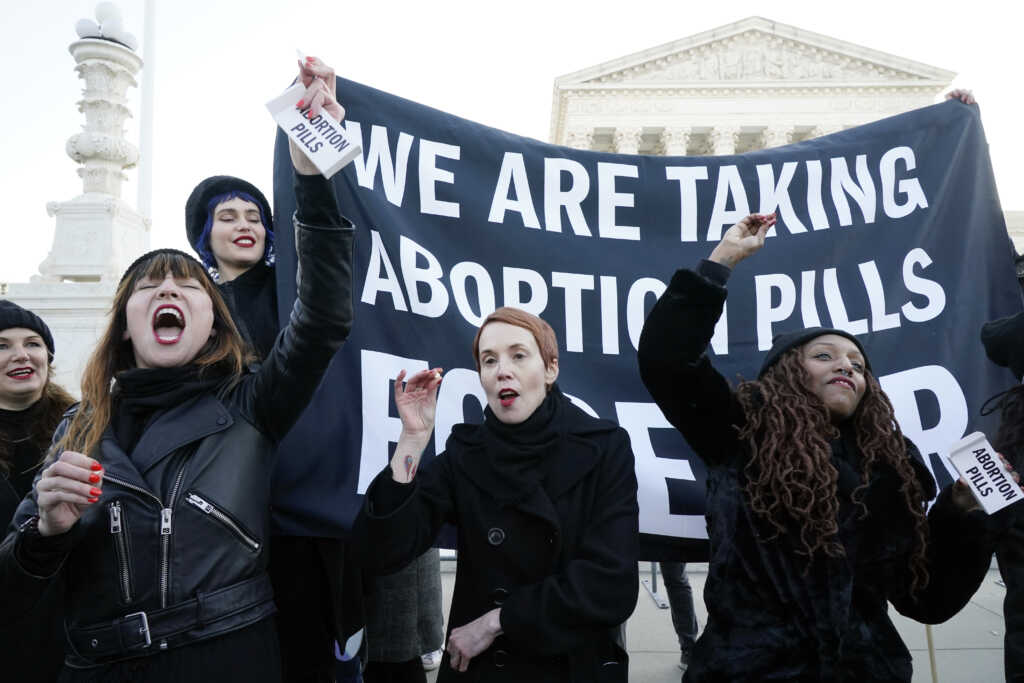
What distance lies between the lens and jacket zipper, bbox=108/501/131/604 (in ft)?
5.25

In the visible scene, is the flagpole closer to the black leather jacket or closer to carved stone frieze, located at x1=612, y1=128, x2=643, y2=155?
the black leather jacket

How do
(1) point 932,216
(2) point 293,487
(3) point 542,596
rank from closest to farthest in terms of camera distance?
(3) point 542,596 < (2) point 293,487 < (1) point 932,216

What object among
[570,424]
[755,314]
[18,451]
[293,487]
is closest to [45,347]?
[18,451]

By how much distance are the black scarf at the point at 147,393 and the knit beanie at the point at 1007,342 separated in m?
2.55

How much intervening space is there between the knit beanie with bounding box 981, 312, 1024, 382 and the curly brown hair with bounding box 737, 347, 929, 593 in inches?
25.9

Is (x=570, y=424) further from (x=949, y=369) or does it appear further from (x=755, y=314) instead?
(x=949, y=369)

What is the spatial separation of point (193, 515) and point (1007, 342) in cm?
260

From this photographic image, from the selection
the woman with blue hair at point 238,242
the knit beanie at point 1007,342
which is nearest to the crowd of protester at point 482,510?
the woman with blue hair at point 238,242

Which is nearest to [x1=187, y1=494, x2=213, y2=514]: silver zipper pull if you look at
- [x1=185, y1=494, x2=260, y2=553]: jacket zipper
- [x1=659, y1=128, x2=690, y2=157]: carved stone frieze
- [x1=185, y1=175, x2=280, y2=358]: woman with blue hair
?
[x1=185, y1=494, x2=260, y2=553]: jacket zipper

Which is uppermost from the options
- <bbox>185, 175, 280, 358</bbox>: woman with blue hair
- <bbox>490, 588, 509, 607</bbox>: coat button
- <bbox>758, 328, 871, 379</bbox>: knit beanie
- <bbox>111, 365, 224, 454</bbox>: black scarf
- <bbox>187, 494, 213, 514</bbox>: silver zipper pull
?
<bbox>185, 175, 280, 358</bbox>: woman with blue hair

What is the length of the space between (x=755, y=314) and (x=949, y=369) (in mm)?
733

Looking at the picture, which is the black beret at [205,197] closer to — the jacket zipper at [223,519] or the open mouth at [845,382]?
the jacket zipper at [223,519]

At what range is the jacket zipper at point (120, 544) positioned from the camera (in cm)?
160

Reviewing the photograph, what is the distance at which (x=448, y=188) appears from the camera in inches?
112
